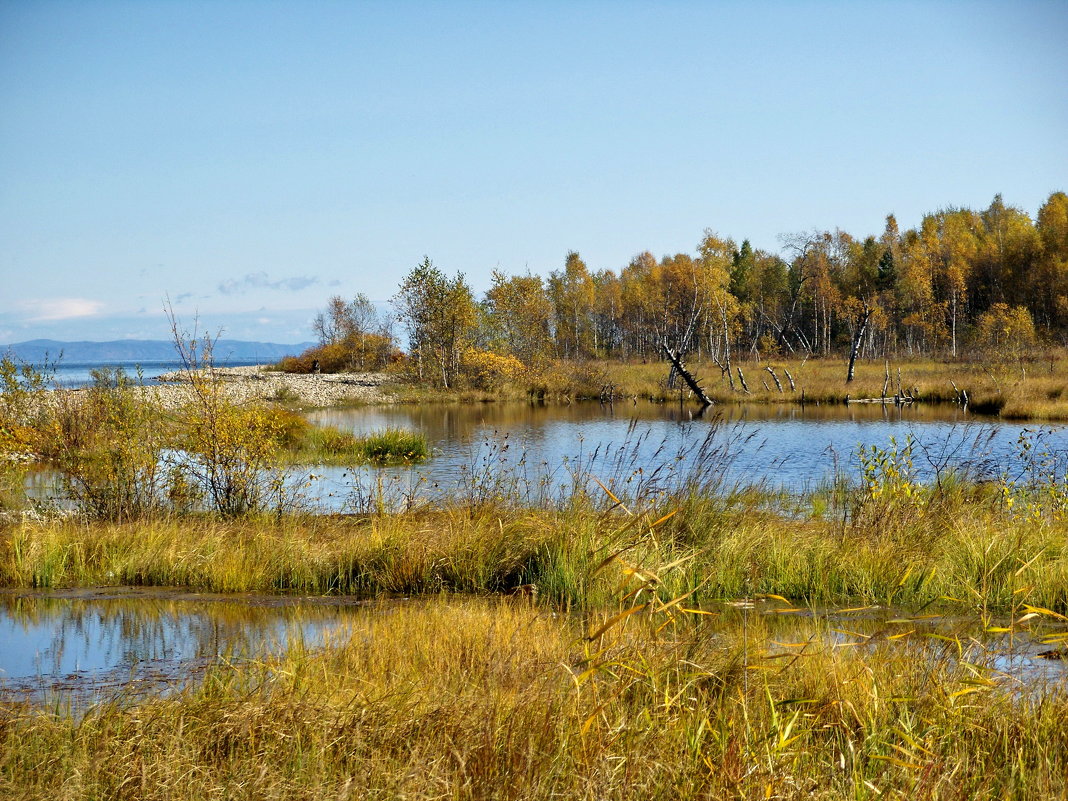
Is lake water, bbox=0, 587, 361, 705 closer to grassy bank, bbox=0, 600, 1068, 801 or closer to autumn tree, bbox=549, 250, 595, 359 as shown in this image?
grassy bank, bbox=0, 600, 1068, 801

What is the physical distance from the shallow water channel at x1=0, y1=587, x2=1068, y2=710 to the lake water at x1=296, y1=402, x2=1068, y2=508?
239cm

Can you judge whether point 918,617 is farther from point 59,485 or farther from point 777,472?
point 59,485

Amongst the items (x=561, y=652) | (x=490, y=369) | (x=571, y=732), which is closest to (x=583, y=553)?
(x=561, y=652)

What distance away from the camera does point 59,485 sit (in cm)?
1366

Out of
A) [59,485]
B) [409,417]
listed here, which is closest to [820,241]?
[409,417]

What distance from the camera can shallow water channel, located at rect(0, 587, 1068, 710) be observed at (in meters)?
4.75

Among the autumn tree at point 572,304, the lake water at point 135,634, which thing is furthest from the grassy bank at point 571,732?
the autumn tree at point 572,304

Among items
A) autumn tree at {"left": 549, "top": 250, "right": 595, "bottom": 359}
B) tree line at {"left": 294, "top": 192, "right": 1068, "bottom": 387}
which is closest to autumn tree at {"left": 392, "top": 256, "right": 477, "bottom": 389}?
tree line at {"left": 294, "top": 192, "right": 1068, "bottom": 387}

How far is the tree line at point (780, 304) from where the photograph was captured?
45.9m

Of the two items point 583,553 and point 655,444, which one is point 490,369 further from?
point 583,553

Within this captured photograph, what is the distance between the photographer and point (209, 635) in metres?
6.25

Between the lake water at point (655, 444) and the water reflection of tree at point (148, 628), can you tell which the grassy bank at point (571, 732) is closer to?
the water reflection of tree at point (148, 628)

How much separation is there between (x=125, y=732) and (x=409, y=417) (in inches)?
1144

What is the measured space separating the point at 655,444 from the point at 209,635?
1604cm
